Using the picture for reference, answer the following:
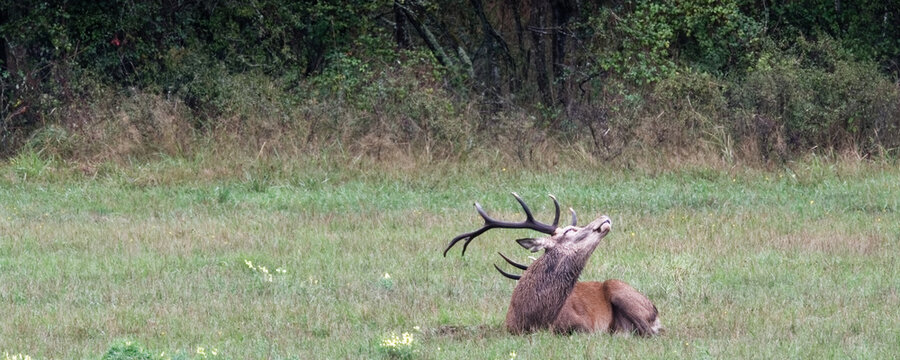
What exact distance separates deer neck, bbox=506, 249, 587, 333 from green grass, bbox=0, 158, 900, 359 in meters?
0.15

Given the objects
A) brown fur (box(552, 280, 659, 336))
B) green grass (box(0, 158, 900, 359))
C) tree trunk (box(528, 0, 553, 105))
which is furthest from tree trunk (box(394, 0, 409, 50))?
brown fur (box(552, 280, 659, 336))

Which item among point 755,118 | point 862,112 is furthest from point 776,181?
point 862,112

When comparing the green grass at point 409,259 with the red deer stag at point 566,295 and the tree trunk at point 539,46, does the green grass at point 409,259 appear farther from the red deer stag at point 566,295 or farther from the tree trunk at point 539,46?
the tree trunk at point 539,46

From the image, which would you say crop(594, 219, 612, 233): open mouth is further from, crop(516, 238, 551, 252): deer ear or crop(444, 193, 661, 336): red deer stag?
crop(516, 238, 551, 252): deer ear

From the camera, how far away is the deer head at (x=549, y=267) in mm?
7773

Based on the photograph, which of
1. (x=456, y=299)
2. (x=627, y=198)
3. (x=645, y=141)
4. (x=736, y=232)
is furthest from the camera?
(x=645, y=141)

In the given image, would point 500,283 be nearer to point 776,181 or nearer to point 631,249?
point 631,249

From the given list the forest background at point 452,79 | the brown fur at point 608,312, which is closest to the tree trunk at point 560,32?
the forest background at point 452,79

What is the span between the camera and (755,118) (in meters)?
18.2

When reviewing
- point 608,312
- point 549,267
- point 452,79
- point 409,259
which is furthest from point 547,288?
point 452,79

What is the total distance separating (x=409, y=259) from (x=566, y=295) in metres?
3.53

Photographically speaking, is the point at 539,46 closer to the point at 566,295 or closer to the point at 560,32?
the point at 560,32

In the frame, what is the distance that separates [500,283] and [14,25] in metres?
14.0

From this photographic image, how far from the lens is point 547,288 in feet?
25.6
